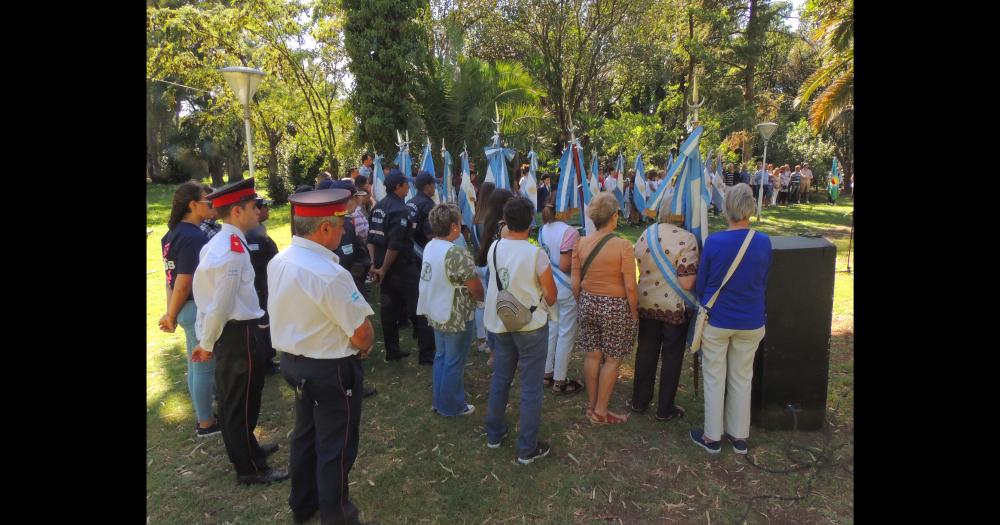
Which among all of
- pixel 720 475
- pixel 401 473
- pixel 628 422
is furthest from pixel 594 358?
pixel 401 473

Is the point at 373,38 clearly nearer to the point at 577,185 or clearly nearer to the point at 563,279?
the point at 577,185

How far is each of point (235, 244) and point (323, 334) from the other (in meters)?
1.09

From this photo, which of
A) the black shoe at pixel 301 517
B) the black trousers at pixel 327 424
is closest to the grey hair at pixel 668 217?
the black trousers at pixel 327 424

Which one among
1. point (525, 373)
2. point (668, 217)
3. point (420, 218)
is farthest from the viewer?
point (420, 218)

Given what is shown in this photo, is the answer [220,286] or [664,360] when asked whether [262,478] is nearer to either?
[220,286]

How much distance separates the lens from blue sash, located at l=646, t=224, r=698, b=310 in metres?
4.26

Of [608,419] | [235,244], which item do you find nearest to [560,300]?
[608,419]

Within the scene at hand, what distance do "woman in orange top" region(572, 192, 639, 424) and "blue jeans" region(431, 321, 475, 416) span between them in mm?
1025

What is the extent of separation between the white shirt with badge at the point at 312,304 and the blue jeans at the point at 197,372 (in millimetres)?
1630

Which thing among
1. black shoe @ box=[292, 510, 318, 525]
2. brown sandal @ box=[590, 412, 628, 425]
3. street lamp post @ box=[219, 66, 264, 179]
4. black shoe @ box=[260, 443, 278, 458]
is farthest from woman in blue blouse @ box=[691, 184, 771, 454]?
street lamp post @ box=[219, 66, 264, 179]

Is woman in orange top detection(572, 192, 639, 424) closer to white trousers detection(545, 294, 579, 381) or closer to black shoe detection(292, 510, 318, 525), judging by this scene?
white trousers detection(545, 294, 579, 381)

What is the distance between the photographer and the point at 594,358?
14.8 ft

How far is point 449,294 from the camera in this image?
4473 mm

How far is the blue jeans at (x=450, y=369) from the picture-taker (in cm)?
462
